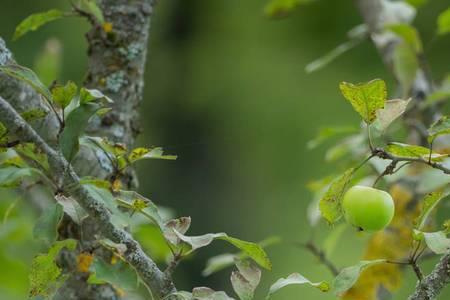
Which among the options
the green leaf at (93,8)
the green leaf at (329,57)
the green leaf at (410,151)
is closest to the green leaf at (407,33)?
→ the green leaf at (329,57)

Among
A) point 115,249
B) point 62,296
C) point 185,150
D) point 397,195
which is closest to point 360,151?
point 397,195

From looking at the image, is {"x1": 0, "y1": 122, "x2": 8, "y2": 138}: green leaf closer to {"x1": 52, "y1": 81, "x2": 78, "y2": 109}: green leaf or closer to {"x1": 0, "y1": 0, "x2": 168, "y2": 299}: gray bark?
{"x1": 52, "y1": 81, "x2": 78, "y2": 109}: green leaf

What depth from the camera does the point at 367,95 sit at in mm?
722

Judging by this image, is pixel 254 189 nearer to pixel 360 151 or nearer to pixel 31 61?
pixel 31 61

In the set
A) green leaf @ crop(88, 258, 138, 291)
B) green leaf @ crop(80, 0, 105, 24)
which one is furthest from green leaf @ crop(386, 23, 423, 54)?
green leaf @ crop(88, 258, 138, 291)

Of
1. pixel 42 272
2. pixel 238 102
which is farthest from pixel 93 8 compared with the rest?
pixel 238 102

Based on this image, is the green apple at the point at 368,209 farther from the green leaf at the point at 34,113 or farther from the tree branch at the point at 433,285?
the green leaf at the point at 34,113

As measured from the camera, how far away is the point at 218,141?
446 centimetres

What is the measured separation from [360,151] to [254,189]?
2980 mm

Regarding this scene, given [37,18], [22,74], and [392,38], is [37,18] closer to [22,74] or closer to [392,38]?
[22,74]

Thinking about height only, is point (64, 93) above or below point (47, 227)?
above

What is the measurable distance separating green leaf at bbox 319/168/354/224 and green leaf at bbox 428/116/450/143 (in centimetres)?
8

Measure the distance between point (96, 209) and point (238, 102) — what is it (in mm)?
3709

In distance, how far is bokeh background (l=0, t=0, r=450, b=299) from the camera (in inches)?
153
